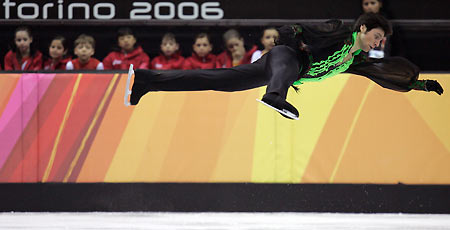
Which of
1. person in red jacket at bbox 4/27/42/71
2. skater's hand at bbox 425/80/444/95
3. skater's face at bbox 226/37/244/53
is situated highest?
skater's hand at bbox 425/80/444/95

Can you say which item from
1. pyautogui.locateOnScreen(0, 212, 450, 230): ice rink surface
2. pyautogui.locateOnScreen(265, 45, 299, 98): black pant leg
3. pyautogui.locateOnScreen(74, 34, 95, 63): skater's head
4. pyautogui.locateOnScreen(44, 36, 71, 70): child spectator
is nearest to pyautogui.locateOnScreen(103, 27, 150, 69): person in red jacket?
pyautogui.locateOnScreen(74, 34, 95, 63): skater's head

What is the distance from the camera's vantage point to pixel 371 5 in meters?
7.73

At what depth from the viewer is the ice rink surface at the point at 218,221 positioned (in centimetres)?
654

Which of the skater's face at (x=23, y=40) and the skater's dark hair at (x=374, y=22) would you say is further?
the skater's face at (x=23, y=40)

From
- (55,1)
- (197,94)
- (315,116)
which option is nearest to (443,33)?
(315,116)

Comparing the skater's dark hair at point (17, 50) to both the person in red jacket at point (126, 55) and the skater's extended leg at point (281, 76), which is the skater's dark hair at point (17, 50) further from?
the skater's extended leg at point (281, 76)

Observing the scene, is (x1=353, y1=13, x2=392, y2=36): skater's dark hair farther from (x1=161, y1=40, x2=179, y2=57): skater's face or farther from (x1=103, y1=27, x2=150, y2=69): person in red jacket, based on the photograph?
(x1=103, y1=27, x2=150, y2=69): person in red jacket

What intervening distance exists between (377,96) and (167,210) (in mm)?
2087

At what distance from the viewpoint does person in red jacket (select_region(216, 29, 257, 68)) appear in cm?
780

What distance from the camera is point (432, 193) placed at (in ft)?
24.4

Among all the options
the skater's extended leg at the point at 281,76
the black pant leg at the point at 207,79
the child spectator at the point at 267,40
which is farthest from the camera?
the child spectator at the point at 267,40

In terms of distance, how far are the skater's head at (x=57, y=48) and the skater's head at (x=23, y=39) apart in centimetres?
21


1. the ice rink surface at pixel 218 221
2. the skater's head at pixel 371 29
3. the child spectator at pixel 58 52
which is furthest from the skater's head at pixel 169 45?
the skater's head at pixel 371 29

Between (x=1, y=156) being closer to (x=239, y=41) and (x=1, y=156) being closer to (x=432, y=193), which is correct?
(x=239, y=41)
